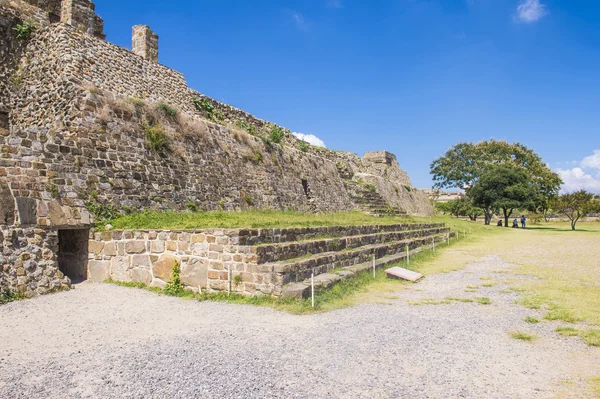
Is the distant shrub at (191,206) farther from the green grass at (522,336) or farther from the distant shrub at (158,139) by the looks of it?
the green grass at (522,336)

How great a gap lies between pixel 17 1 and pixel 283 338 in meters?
12.5

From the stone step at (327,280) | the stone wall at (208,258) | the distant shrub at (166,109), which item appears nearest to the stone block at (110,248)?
the stone wall at (208,258)

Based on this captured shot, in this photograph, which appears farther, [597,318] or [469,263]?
[469,263]

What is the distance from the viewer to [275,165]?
56.3ft

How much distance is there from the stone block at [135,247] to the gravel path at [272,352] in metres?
1.28

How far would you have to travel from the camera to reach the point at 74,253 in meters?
8.89

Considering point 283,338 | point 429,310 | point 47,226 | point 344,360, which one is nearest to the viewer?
point 344,360

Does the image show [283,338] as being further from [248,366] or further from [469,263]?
[469,263]

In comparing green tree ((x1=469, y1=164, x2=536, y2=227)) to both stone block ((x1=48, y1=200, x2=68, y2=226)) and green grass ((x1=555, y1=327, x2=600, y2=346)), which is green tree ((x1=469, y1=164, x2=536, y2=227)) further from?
stone block ((x1=48, y1=200, x2=68, y2=226))

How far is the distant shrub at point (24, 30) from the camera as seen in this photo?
11.2 meters

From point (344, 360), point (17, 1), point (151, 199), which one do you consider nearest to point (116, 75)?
point (17, 1)

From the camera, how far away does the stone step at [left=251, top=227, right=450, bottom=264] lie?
7598 millimetres

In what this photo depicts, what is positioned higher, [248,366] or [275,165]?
[275,165]

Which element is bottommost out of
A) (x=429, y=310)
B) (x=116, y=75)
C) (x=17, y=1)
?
(x=429, y=310)
